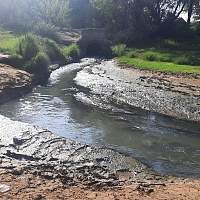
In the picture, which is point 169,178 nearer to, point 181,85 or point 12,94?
point 12,94

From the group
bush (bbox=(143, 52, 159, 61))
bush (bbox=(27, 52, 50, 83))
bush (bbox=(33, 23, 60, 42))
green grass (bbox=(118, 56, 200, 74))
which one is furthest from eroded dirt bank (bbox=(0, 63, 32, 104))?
bush (bbox=(33, 23, 60, 42))

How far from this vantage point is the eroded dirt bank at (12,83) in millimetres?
33594

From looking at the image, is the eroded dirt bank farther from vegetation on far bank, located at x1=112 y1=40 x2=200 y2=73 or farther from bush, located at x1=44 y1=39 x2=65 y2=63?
vegetation on far bank, located at x1=112 y1=40 x2=200 y2=73

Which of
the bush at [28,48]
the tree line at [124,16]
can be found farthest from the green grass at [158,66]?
the tree line at [124,16]

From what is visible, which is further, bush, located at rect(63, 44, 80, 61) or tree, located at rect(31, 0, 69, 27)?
tree, located at rect(31, 0, 69, 27)

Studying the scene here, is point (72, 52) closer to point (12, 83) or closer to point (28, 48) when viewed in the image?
point (28, 48)

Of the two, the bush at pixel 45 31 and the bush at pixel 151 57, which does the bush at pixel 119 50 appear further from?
the bush at pixel 45 31

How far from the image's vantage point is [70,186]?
16359mm

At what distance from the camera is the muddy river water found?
22047 mm

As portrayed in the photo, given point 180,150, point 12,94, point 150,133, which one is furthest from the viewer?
point 12,94

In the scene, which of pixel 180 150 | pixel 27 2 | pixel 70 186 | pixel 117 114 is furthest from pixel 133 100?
pixel 27 2

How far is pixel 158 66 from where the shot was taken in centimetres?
5016

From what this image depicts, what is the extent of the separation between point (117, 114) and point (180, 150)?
27.3 ft

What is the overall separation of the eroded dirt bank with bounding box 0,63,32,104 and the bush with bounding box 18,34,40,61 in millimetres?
4539
